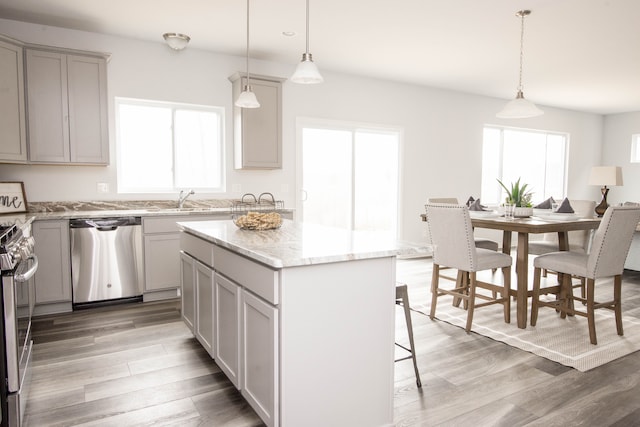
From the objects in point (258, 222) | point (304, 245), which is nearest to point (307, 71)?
point (258, 222)

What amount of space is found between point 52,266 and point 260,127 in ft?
8.02

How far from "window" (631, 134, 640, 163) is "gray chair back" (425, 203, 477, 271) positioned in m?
7.34

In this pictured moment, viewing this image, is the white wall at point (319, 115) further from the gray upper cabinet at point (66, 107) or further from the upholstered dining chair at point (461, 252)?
the upholstered dining chair at point (461, 252)

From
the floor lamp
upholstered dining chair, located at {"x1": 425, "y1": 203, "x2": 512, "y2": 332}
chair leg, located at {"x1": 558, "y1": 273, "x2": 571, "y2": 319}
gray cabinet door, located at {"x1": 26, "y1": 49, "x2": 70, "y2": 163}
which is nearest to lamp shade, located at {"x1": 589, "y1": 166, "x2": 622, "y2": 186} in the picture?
the floor lamp

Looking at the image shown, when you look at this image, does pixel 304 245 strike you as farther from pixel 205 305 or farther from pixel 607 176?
pixel 607 176

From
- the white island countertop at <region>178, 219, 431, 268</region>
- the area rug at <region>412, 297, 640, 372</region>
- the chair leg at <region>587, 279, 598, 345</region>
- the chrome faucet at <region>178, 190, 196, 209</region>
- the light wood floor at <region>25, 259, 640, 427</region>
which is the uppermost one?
the chrome faucet at <region>178, 190, 196, 209</region>

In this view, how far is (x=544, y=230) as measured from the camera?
10.5ft

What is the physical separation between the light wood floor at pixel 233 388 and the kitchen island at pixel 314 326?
0.11 metres

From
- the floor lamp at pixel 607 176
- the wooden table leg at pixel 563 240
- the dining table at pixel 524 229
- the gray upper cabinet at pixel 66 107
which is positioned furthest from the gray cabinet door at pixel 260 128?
the floor lamp at pixel 607 176

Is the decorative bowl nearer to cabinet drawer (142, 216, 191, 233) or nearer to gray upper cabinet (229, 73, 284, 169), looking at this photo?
cabinet drawer (142, 216, 191, 233)

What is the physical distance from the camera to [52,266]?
12.0 feet

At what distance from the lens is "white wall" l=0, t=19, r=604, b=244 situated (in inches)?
163

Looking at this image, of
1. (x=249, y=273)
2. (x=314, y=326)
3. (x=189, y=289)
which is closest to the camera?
(x=314, y=326)

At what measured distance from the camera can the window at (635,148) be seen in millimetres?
8430
